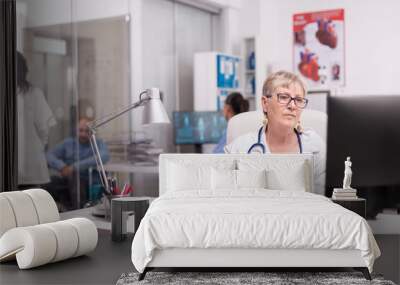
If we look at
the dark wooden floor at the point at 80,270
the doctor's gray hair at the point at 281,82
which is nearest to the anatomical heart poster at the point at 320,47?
the doctor's gray hair at the point at 281,82

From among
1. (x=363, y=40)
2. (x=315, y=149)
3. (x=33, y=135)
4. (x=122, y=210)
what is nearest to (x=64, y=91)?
(x=33, y=135)

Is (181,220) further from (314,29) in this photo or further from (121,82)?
(314,29)

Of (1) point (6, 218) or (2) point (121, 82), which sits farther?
(2) point (121, 82)

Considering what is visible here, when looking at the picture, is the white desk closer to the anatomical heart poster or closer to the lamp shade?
the lamp shade

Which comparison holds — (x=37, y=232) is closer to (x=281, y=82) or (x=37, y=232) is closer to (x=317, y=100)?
(x=281, y=82)

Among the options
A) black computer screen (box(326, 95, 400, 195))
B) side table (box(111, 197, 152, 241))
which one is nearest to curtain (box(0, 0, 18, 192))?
side table (box(111, 197, 152, 241))

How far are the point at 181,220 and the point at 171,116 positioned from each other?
15.0ft

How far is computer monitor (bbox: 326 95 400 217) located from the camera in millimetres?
1958

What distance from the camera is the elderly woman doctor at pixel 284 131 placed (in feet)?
18.0

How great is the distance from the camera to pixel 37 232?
4.09 meters

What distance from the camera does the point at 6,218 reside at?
14.1 feet

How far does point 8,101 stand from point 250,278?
3082mm

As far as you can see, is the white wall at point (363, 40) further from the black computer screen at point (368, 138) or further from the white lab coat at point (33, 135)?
the black computer screen at point (368, 138)

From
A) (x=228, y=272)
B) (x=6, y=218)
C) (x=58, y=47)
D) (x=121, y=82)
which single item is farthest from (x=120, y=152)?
(x=228, y=272)
